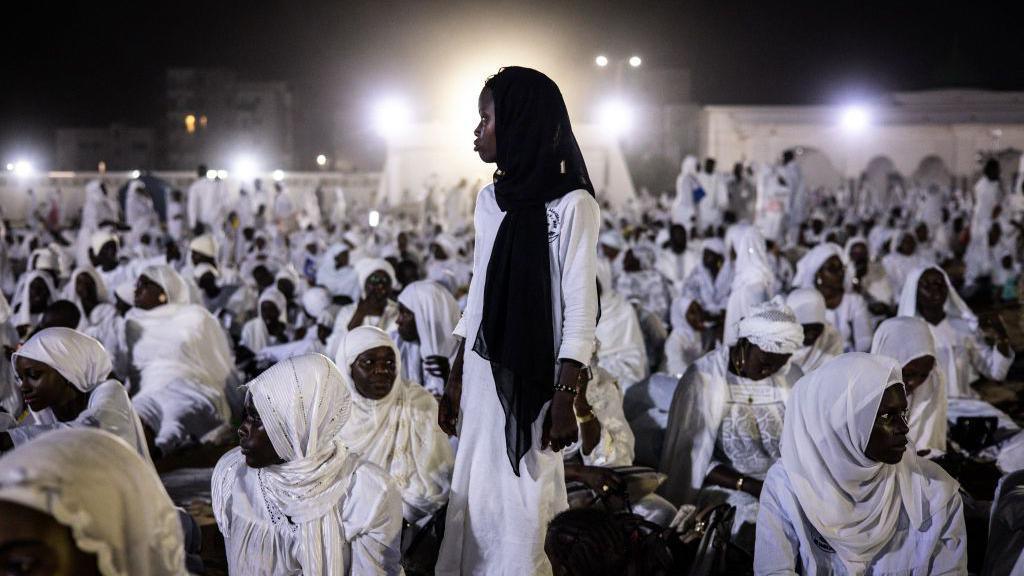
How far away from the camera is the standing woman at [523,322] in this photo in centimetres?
252

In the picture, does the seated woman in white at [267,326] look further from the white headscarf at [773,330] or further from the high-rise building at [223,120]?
the high-rise building at [223,120]

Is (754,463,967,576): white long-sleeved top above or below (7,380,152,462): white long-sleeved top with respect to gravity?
below

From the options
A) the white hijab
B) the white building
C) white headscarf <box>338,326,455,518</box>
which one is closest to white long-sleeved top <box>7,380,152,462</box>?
white headscarf <box>338,326,455,518</box>

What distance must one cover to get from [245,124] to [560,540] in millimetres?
46666

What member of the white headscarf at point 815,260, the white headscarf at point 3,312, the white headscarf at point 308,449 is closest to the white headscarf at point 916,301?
the white headscarf at point 815,260

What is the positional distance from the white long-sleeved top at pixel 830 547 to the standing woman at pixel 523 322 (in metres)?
0.62

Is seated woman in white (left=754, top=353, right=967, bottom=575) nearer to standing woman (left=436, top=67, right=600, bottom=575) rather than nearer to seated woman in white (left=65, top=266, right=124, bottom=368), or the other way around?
standing woman (left=436, top=67, right=600, bottom=575)

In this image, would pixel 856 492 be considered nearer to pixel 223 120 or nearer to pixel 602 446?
pixel 602 446

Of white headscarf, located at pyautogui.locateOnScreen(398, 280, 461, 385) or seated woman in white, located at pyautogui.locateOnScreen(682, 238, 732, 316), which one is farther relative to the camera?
seated woman in white, located at pyautogui.locateOnScreen(682, 238, 732, 316)

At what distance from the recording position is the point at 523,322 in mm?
2553

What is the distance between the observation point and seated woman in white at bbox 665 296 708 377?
6238 mm

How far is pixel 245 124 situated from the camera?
4597cm

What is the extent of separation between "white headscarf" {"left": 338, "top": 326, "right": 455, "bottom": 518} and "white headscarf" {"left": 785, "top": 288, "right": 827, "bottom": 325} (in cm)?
235

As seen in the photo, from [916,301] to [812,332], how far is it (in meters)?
0.73
